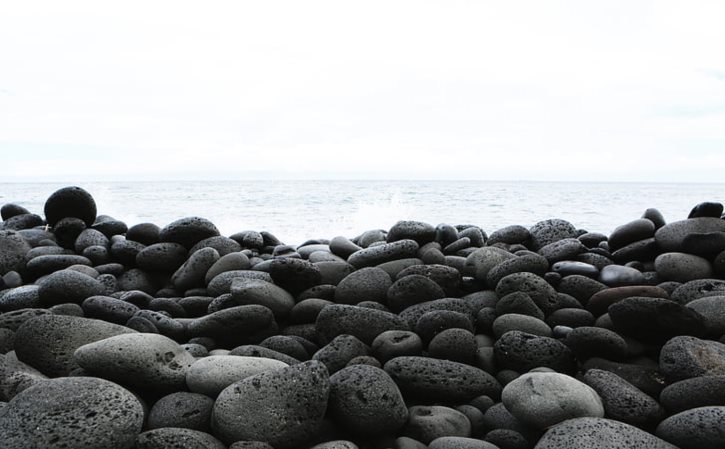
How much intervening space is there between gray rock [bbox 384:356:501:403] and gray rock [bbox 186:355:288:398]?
610 mm

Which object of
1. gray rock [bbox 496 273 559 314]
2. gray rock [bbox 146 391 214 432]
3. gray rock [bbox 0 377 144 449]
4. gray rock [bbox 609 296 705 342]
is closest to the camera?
gray rock [bbox 0 377 144 449]

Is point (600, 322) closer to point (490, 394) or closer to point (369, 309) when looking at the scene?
point (490, 394)

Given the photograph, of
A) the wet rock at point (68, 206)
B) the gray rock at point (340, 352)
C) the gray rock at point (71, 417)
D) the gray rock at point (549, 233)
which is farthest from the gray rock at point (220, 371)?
the wet rock at point (68, 206)

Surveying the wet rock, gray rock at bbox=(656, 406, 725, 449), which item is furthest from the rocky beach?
the wet rock

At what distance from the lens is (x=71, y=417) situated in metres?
2.12

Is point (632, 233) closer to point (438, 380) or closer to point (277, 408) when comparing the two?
point (438, 380)

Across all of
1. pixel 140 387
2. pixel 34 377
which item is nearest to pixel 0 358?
pixel 34 377

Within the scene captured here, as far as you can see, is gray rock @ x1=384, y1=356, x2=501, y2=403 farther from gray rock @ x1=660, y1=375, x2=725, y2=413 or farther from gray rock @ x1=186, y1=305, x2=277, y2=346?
gray rock @ x1=186, y1=305, x2=277, y2=346

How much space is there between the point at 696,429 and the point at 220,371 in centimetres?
212

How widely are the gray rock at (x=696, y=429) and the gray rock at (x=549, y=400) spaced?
0.28m

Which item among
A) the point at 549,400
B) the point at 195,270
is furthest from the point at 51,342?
the point at 549,400

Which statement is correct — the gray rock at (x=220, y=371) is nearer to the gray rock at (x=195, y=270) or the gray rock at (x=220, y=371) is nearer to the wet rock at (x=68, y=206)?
the gray rock at (x=195, y=270)

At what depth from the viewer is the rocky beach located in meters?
2.42

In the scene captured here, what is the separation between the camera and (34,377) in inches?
107
